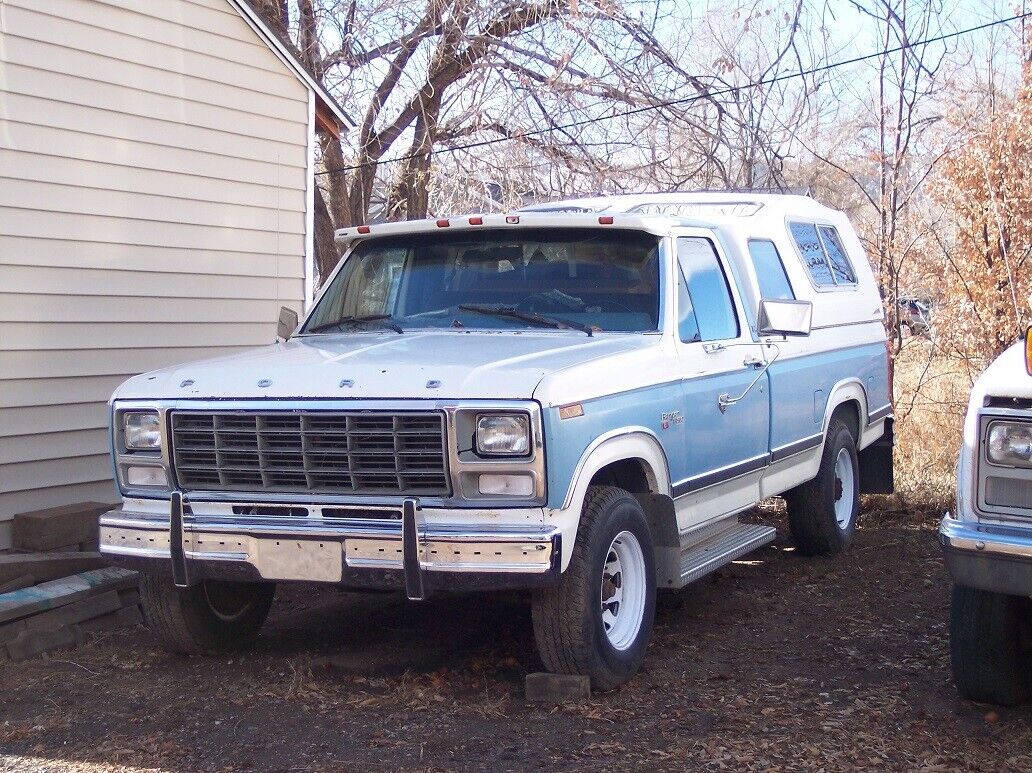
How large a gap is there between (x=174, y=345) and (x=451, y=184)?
763 centimetres

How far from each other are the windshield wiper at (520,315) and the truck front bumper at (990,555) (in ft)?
6.31

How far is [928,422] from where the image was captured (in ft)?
35.2

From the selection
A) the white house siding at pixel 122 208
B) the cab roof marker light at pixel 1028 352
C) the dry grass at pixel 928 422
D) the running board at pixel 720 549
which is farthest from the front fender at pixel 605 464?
the dry grass at pixel 928 422

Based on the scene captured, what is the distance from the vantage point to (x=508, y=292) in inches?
227

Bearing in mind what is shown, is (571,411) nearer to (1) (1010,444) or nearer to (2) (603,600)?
(2) (603,600)

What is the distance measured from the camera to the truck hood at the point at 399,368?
454cm

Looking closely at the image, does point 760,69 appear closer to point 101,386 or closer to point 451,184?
point 451,184

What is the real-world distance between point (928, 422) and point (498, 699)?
696 cm

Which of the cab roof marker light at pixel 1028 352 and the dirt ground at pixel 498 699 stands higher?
the cab roof marker light at pixel 1028 352

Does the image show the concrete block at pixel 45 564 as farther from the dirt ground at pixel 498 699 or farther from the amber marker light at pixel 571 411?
the amber marker light at pixel 571 411

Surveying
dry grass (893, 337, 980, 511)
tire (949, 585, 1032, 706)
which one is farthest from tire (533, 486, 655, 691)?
dry grass (893, 337, 980, 511)

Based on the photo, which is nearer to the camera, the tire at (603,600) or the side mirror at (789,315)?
the tire at (603,600)

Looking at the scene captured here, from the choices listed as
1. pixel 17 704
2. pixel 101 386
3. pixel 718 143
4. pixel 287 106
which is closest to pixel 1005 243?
pixel 718 143

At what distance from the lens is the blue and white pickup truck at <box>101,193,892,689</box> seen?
4508 mm
